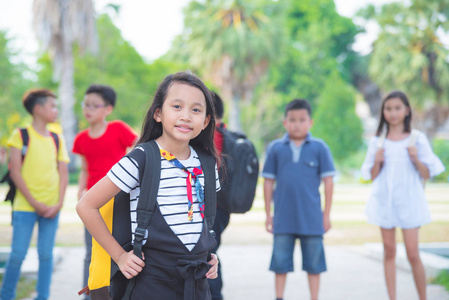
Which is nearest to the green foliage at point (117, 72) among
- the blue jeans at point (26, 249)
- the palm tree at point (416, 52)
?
the palm tree at point (416, 52)

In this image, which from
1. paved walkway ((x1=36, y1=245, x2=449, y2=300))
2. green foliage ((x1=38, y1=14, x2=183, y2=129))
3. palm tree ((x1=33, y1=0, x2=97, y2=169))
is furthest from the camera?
green foliage ((x1=38, y1=14, x2=183, y2=129))

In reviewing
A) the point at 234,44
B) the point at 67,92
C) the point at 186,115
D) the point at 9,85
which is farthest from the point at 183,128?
the point at 9,85

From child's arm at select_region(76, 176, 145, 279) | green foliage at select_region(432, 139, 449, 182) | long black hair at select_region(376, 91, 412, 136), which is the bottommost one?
child's arm at select_region(76, 176, 145, 279)

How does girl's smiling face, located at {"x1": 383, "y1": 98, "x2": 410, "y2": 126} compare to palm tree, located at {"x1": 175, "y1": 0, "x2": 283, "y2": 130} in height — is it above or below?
below

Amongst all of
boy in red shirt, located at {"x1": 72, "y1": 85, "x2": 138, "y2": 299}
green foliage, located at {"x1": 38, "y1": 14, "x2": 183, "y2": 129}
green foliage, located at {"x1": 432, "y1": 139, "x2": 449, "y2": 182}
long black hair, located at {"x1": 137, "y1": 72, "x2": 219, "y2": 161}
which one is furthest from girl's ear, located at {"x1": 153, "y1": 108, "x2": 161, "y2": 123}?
green foliage, located at {"x1": 432, "y1": 139, "x2": 449, "y2": 182}

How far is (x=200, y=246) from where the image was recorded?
8.01 ft

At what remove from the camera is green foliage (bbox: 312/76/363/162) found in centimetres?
3131

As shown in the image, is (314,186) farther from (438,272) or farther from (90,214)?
(90,214)

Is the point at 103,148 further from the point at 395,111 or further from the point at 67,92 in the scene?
the point at 67,92

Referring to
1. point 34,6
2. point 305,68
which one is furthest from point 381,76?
point 34,6

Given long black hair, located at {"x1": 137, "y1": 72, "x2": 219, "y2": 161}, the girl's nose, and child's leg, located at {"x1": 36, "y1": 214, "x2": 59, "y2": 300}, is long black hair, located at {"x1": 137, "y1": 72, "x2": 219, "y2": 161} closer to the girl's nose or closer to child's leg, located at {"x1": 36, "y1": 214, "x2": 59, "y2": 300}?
the girl's nose

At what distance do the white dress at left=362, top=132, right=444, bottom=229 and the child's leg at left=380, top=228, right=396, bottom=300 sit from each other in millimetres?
83

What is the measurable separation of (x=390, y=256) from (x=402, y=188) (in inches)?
23.9

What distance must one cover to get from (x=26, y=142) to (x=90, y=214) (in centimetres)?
265
